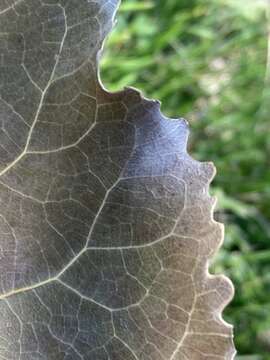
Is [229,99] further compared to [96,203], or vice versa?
[229,99]

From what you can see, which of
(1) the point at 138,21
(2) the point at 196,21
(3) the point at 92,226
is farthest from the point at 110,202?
(2) the point at 196,21

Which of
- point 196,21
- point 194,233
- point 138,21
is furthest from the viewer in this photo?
point 196,21

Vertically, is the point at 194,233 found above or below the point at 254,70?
below

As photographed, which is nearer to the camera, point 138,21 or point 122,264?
point 122,264

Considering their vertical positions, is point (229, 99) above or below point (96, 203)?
above

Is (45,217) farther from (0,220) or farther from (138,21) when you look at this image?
(138,21)
